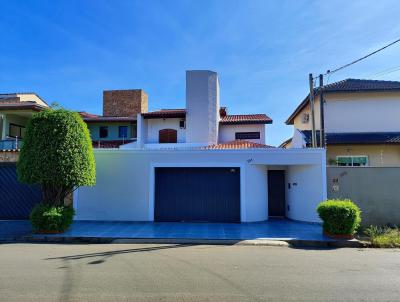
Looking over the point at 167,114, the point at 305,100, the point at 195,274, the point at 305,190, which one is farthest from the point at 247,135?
the point at 195,274

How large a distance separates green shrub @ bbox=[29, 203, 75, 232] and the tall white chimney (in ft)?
59.9

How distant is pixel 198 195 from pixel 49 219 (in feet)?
19.8

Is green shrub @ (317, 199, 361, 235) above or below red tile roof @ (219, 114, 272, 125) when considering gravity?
below

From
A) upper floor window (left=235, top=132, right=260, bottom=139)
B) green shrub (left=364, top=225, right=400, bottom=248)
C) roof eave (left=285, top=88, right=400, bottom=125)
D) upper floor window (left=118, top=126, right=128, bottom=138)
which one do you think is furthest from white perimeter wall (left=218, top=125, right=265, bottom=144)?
green shrub (left=364, top=225, right=400, bottom=248)

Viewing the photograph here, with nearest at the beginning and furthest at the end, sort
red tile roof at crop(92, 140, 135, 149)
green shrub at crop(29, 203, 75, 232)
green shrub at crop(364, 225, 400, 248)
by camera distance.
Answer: green shrub at crop(364, 225, 400, 248) → green shrub at crop(29, 203, 75, 232) → red tile roof at crop(92, 140, 135, 149)

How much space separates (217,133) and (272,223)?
16683 millimetres

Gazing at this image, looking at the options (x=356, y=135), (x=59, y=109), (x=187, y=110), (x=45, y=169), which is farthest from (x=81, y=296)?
(x=187, y=110)

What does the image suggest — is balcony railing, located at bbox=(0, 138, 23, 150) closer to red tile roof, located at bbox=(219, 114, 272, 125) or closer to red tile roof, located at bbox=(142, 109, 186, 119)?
red tile roof, located at bbox=(142, 109, 186, 119)

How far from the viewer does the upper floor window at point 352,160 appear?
61.9ft

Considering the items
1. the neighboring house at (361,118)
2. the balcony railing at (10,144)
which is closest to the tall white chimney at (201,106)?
the neighboring house at (361,118)

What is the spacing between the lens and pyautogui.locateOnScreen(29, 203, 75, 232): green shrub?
11.1 meters

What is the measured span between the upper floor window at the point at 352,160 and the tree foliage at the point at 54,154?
546 inches

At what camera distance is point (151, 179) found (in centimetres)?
1457

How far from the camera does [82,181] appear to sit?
11.8 meters
